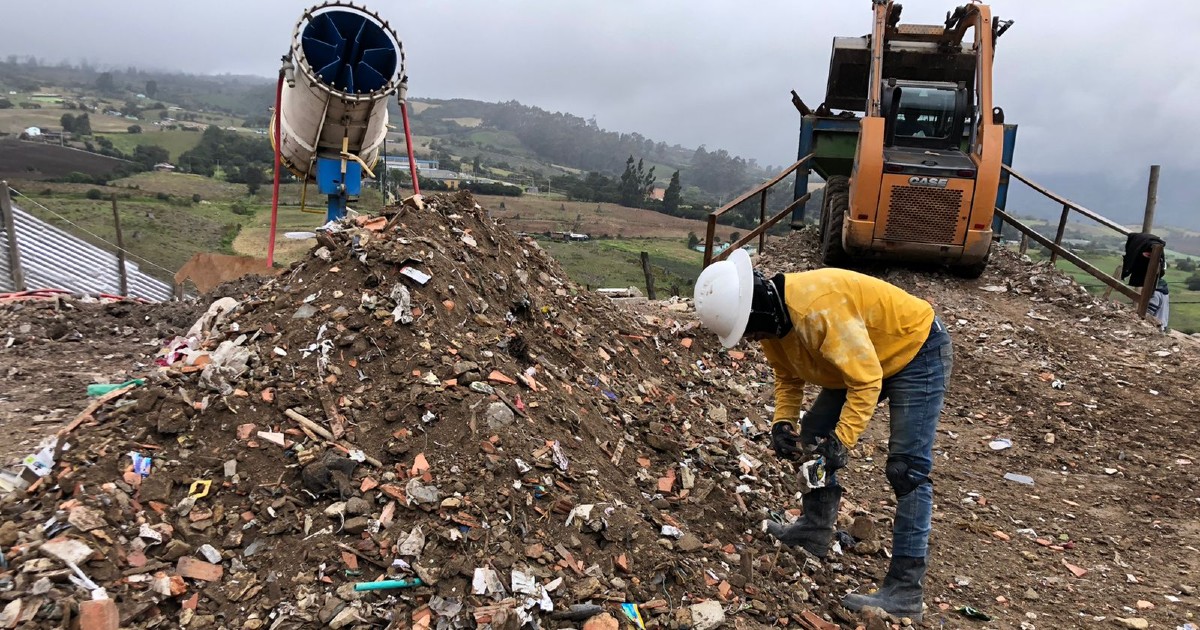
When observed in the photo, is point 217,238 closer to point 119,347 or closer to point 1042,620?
point 119,347

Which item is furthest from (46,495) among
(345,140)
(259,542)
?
(345,140)

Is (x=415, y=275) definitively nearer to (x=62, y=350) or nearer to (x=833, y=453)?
(x=833, y=453)

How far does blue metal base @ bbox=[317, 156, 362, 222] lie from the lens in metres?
5.97

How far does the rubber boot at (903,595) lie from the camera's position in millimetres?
3008

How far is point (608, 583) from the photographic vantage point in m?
2.69

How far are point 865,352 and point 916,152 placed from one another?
20.4 ft

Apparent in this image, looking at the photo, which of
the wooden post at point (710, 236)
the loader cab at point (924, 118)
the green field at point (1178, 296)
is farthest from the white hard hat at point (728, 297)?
the green field at point (1178, 296)

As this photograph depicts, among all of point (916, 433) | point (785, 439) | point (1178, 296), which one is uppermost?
point (1178, 296)

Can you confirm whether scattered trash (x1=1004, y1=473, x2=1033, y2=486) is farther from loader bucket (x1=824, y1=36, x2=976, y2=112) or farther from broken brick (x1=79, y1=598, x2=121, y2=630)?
loader bucket (x1=824, y1=36, x2=976, y2=112)

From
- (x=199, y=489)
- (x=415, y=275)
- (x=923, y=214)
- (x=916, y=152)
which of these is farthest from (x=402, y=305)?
(x=916, y=152)

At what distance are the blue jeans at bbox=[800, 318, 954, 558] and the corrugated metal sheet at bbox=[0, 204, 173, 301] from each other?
1027 cm

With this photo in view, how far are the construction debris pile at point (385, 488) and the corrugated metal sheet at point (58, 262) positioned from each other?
712 cm

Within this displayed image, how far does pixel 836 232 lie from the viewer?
28.3ft

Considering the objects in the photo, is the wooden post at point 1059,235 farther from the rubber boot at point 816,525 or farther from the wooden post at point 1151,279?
the rubber boot at point 816,525
